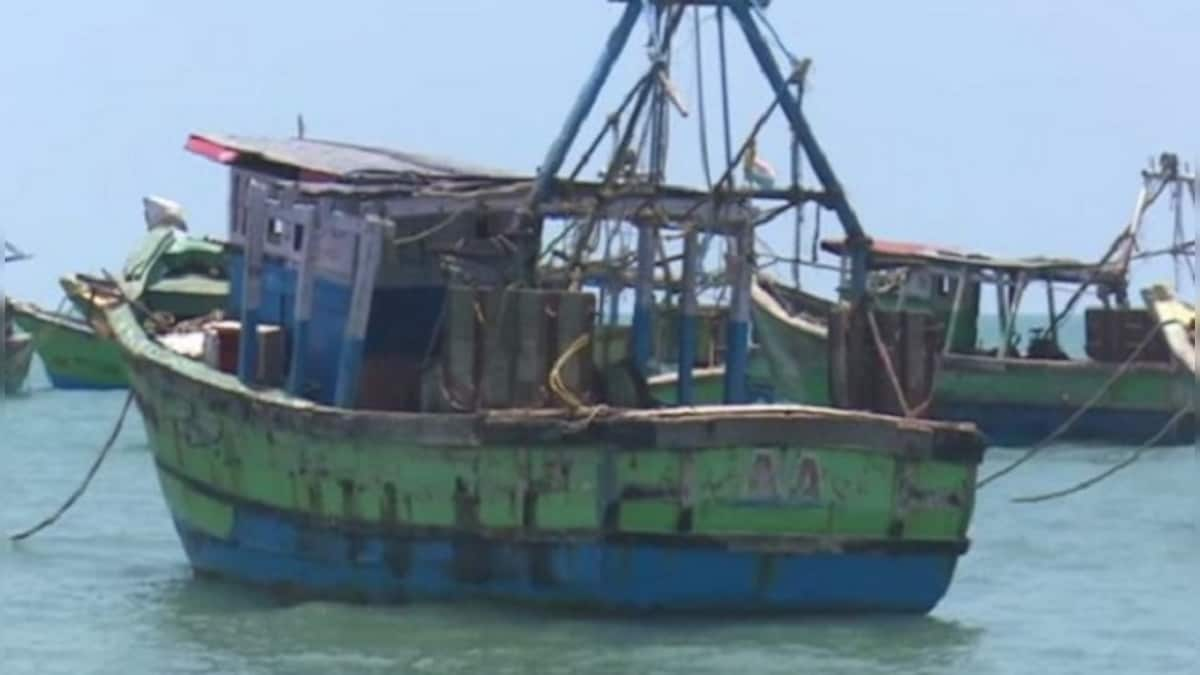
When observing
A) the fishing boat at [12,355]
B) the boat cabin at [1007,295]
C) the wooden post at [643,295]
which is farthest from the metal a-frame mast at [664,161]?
the fishing boat at [12,355]

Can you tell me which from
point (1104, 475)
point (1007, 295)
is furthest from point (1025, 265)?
point (1104, 475)

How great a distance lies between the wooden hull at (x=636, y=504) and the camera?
18859 mm

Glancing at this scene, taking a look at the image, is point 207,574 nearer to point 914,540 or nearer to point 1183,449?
point 914,540

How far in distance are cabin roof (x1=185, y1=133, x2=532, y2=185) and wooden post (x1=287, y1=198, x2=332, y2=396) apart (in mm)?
445

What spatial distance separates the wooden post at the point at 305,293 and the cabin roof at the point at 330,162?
44cm

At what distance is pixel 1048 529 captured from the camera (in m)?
30.2

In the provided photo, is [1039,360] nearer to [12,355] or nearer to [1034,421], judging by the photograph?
[1034,421]

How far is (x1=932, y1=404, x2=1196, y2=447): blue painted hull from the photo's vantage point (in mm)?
38875

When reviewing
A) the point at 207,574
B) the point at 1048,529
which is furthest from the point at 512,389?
the point at 1048,529

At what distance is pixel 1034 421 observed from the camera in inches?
1537

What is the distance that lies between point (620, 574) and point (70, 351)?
36410 mm

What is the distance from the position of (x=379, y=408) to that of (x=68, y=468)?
58.0ft

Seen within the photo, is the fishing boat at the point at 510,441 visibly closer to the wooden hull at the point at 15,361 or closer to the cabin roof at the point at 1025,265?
the cabin roof at the point at 1025,265

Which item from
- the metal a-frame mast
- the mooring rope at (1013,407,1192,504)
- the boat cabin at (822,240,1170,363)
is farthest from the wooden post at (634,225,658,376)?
the boat cabin at (822,240,1170,363)
